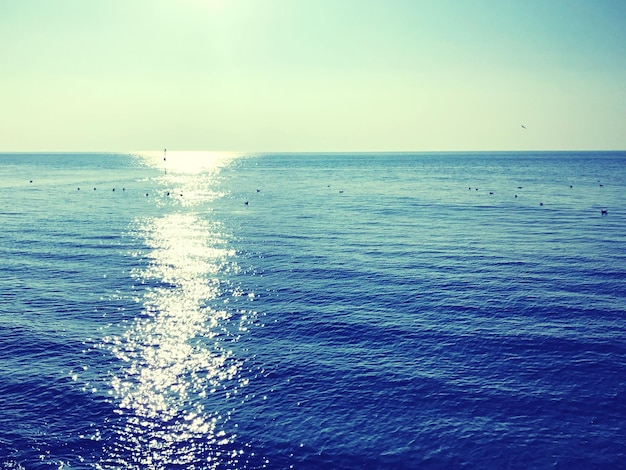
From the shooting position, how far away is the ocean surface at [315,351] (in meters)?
28.5

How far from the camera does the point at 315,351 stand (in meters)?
39.8

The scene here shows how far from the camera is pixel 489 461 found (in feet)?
88.7

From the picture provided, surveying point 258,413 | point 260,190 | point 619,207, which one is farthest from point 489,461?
point 260,190

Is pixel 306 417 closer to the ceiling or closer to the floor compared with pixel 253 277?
closer to the floor

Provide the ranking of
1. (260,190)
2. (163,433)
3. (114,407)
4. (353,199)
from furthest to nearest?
(260,190) < (353,199) < (114,407) < (163,433)

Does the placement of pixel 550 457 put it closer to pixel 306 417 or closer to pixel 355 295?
pixel 306 417

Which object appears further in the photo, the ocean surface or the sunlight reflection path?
the ocean surface

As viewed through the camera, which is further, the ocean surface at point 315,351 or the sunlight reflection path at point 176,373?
the ocean surface at point 315,351

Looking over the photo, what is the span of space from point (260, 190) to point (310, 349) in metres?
138

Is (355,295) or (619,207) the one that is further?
(619,207)

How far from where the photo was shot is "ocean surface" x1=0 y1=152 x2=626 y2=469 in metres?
28.5

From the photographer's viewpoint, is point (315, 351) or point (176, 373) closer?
point (176, 373)

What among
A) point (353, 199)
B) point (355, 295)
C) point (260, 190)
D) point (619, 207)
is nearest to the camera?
point (355, 295)

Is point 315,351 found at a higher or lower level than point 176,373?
higher
